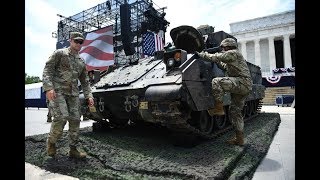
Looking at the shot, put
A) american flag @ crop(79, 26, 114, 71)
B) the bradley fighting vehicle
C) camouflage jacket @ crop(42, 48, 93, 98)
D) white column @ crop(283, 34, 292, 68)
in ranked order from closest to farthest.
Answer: camouflage jacket @ crop(42, 48, 93, 98) → the bradley fighting vehicle → white column @ crop(283, 34, 292, 68) → american flag @ crop(79, 26, 114, 71)

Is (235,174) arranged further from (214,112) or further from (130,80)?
(130,80)

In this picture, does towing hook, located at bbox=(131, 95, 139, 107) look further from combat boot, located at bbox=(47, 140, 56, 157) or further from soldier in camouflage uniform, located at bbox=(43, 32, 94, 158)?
combat boot, located at bbox=(47, 140, 56, 157)

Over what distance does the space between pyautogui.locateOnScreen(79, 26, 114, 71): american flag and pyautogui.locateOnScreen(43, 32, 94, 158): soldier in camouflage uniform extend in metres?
8.66

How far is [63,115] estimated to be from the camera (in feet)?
12.3

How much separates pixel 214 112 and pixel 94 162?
1953mm

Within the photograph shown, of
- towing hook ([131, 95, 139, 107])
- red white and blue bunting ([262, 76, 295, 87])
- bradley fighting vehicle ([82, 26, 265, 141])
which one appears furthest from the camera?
red white and blue bunting ([262, 76, 295, 87])

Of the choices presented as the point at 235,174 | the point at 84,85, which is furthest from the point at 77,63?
the point at 235,174

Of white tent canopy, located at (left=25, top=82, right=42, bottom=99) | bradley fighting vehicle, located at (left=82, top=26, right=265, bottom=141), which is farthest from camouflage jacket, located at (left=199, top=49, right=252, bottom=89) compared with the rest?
white tent canopy, located at (left=25, top=82, right=42, bottom=99)

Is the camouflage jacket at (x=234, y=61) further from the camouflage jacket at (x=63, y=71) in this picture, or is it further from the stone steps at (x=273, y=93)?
the stone steps at (x=273, y=93)

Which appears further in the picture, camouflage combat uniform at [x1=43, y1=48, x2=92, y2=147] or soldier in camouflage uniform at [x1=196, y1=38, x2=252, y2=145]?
soldier in camouflage uniform at [x1=196, y1=38, x2=252, y2=145]

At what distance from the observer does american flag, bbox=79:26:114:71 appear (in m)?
12.7

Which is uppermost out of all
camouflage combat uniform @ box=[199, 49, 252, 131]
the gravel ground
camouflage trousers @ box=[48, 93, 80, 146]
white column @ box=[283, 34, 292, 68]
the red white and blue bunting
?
white column @ box=[283, 34, 292, 68]

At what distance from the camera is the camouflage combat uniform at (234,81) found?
14.3ft

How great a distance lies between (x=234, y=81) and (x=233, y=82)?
4cm
